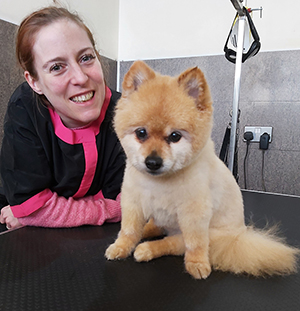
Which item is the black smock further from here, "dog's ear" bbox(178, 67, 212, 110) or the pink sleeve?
"dog's ear" bbox(178, 67, 212, 110)

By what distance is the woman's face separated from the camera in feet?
2.85

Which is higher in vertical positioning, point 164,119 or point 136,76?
point 136,76

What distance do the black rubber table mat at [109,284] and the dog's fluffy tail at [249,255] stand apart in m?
0.02

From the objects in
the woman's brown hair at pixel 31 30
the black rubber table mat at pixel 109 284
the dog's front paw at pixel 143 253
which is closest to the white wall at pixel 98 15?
the woman's brown hair at pixel 31 30

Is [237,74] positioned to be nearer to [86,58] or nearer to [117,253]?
[86,58]

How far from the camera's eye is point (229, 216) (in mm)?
797

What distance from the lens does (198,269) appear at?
68 cm

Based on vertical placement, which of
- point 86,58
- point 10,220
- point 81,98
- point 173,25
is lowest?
point 10,220

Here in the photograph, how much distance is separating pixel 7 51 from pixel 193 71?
53.3 inches

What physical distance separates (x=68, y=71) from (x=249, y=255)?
30.2 inches

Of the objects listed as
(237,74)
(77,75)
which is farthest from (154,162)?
(237,74)

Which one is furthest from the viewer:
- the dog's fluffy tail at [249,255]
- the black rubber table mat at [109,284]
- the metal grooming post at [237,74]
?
the metal grooming post at [237,74]

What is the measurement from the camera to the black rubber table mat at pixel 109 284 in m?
0.58

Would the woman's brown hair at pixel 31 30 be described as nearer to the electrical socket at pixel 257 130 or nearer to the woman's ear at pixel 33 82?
the woman's ear at pixel 33 82
